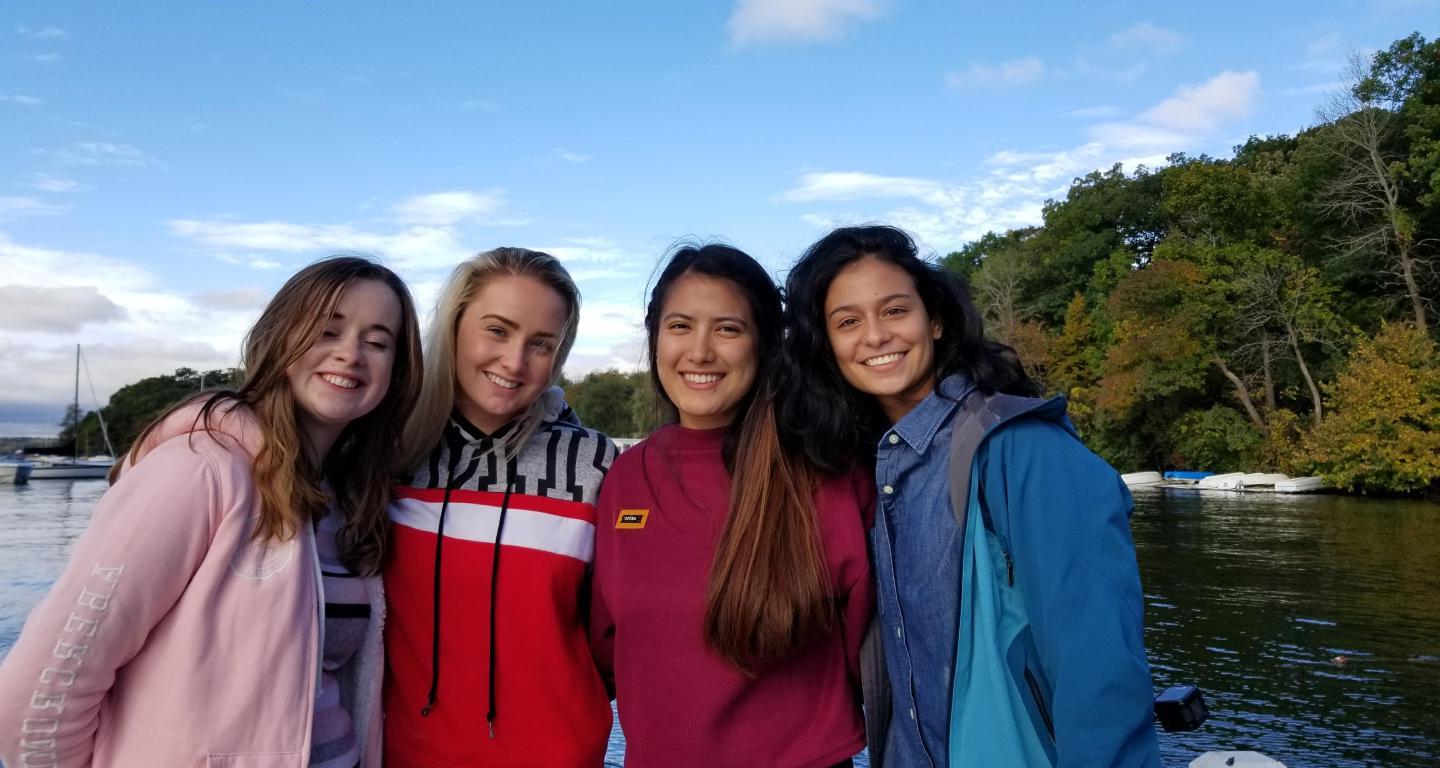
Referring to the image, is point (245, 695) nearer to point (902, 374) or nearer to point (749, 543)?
point (749, 543)

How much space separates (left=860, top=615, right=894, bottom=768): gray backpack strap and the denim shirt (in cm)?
2

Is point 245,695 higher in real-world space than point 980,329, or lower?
lower

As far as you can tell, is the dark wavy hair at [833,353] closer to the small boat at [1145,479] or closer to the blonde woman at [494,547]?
the blonde woman at [494,547]

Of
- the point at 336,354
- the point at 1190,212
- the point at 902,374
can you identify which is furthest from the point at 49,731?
the point at 1190,212

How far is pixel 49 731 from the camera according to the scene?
1679mm

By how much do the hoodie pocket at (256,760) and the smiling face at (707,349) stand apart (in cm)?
118

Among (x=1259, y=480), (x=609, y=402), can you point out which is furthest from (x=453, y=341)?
(x=609, y=402)

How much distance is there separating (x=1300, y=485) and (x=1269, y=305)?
6.85 m

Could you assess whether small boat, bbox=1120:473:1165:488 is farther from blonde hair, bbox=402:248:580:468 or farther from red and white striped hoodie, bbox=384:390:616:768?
→ red and white striped hoodie, bbox=384:390:616:768

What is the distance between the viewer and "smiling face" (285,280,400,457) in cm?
211

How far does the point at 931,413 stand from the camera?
2.22 m

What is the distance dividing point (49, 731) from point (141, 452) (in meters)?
0.53

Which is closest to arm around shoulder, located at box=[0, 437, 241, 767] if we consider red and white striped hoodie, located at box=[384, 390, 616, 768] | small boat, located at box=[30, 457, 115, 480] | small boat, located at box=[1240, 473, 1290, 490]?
red and white striped hoodie, located at box=[384, 390, 616, 768]

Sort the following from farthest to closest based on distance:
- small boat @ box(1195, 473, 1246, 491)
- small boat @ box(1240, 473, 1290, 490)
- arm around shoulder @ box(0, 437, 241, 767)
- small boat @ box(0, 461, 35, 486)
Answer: small boat @ box(0, 461, 35, 486)
small boat @ box(1195, 473, 1246, 491)
small boat @ box(1240, 473, 1290, 490)
arm around shoulder @ box(0, 437, 241, 767)
